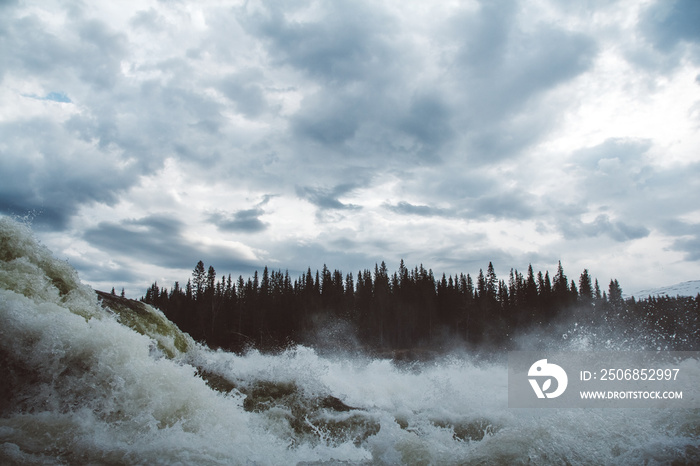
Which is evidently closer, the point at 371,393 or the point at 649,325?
the point at 371,393

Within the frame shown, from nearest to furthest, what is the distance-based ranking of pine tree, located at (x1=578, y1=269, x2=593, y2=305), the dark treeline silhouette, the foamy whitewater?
the foamy whitewater < the dark treeline silhouette < pine tree, located at (x1=578, y1=269, x2=593, y2=305)

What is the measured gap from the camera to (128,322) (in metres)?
10.0

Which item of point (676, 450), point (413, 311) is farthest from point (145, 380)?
point (413, 311)

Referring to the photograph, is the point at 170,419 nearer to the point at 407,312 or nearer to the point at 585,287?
the point at 407,312

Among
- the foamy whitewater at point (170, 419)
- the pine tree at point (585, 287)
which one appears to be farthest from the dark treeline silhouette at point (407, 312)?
the foamy whitewater at point (170, 419)

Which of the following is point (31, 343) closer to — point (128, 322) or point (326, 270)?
point (128, 322)

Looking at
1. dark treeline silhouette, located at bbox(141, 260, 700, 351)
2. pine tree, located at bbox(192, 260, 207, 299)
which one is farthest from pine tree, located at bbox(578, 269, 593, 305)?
pine tree, located at bbox(192, 260, 207, 299)

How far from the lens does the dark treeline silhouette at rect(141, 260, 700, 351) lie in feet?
202

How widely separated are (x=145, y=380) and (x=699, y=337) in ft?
236

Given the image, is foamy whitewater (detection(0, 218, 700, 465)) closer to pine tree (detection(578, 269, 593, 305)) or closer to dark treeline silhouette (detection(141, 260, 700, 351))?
dark treeline silhouette (detection(141, 260, 700, 351))

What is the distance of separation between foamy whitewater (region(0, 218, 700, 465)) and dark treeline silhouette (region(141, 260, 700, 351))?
50584 millimetres

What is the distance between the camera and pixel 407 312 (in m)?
65.6

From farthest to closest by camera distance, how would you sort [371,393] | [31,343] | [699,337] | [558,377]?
[699,337] → [558,377] → [371,393] → [31,343]

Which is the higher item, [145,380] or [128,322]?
[128,322]
